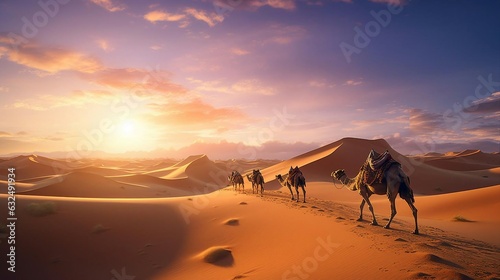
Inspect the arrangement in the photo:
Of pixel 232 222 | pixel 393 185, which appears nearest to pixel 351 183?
pixel 393 185

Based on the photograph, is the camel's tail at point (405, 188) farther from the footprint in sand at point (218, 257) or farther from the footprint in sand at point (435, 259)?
the footprint in sand at point (218, 257)

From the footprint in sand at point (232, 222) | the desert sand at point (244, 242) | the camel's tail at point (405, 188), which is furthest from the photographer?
the footprint in sand at point (232, 222)

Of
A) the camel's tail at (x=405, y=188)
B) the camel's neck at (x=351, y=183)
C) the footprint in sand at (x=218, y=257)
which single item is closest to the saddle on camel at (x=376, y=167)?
the camel's tail at (x=405, y=188)

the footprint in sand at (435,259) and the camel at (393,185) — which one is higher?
the camel at (393,185)

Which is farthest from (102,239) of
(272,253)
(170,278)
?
(272,253)

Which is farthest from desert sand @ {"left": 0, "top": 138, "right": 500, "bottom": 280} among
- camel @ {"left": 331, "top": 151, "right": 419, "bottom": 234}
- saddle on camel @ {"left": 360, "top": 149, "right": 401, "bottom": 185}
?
saddle on camel @ {"left": 360, "top": 149, "right": 401, "bottom": 185}

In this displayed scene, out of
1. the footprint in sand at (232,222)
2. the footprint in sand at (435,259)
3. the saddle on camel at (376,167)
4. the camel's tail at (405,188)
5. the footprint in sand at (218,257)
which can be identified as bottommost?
the footprint in sand at (218,257)

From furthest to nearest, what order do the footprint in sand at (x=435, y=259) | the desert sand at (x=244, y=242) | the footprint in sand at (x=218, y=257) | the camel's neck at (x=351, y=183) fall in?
the camel's neck at (x=351, y=183) < the footprint in sand at (x=218, y=257) < the desert sand at (x=244, y=242) < the footprint in sand at (x=435, y=259)

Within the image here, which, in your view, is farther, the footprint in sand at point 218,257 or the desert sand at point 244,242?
the footprint in sand at point 218,257

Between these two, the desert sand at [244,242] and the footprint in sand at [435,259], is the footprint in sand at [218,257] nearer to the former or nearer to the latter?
the desert sand at [244,242]

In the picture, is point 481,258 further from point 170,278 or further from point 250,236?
point 170,278

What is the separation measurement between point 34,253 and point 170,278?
655 centimetres

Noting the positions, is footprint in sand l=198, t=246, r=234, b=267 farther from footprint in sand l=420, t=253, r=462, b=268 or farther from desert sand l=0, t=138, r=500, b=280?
footprint in sand l=420, t=253, r=462, b=268

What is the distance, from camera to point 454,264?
6934 mm
